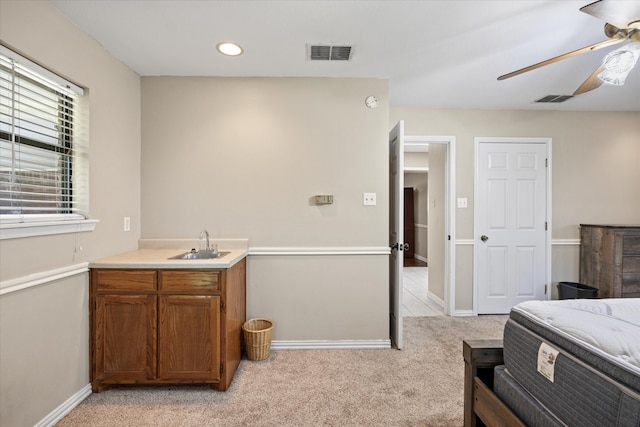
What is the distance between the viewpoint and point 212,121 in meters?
2.75

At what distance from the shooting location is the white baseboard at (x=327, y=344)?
2756 mm

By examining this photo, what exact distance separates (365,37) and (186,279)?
209cm

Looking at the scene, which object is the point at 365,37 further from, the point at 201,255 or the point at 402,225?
the point at 201,255

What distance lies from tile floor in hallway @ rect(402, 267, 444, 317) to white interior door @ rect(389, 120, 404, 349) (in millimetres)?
984

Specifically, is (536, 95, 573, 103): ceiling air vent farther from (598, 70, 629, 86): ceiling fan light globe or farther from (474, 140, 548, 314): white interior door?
(598, 70, 629, 86): ceiling fan light globe

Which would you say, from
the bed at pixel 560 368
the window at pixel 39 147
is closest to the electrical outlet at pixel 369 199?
the bed at pixel 560 368

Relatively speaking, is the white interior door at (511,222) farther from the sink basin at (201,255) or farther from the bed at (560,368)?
the sink basin at (201,255)

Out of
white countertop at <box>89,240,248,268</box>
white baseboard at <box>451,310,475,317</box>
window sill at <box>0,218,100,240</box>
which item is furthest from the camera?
white baseboard at <box>451,310,475,317</box>

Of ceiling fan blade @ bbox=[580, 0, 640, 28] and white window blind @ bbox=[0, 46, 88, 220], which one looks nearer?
ceiling fan blade @ bbox=[580, 0, 640, 28]

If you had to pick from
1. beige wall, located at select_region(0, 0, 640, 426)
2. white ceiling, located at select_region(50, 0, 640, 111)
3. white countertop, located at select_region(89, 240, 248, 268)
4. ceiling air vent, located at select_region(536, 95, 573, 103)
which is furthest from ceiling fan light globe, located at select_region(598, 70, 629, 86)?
white countertop, located at select_region(89, 240, 248, 268)

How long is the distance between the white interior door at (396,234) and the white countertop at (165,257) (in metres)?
1.38

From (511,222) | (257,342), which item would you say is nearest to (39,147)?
(257,342)

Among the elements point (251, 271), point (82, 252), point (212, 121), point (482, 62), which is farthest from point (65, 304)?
point (482, 62)

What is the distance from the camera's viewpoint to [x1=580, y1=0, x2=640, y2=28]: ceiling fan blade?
4.52 ft
